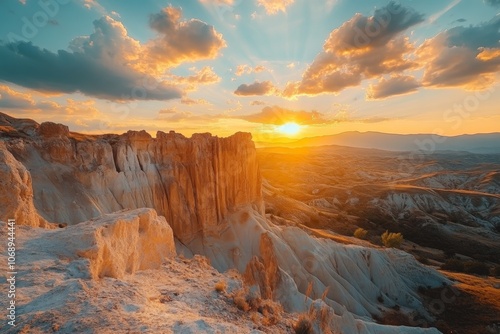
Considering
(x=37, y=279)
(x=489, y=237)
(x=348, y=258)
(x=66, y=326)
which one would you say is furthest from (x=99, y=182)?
(x=489, y=237)

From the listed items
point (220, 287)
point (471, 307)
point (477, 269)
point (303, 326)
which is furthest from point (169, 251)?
point (477, 269)

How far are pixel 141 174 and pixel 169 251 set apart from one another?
72.7 ft

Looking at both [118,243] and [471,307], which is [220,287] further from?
[471,307]

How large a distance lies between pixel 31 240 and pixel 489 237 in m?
91.1

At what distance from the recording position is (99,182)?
29312mm

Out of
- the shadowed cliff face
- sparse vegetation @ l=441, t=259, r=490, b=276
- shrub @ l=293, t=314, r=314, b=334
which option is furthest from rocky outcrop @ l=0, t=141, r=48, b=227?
sparse vegetation @ l=441, t=259, r=490, b=276

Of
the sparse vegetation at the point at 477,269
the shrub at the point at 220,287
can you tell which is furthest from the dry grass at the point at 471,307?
the shrub at the point at 220,287

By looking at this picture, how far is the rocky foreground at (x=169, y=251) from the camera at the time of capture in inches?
278

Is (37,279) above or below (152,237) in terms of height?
above

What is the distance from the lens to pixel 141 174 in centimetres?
3300

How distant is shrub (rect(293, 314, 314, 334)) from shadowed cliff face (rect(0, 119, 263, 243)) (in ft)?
76.1

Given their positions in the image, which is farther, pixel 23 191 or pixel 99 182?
pixel 99 182

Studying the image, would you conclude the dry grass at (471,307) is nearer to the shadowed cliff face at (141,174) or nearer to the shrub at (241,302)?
the shadowed cliff face at (141,174)

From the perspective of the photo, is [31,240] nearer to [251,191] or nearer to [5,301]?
[5,301]
